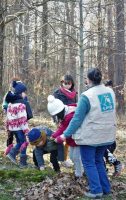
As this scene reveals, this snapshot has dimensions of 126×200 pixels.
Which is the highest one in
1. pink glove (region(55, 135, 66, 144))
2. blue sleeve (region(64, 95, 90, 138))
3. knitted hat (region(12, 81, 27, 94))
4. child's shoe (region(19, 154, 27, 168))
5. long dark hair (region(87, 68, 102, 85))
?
long dark hair (region(87, 68, 102, 85))

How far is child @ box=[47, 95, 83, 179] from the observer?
7191mm

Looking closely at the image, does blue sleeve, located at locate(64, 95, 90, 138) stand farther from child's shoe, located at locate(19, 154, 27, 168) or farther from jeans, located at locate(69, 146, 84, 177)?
child's shoe, located at locate(19, 154, 27, 168)

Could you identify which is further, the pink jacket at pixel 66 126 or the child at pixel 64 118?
the pink jacket at pixel 66 126

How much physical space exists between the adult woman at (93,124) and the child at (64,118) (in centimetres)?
62

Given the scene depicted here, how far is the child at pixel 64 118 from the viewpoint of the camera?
23.6 feet

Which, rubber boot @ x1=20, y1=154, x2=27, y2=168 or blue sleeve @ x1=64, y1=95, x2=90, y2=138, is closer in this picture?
blue sleeve @ x1=64, y1=95, x2=90, y2=138

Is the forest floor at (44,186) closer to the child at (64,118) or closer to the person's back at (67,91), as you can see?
the child at (64,118)

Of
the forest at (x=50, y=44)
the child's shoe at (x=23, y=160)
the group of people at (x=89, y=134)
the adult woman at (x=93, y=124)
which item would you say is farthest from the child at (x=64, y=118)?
the forest at (x=50, y=44)

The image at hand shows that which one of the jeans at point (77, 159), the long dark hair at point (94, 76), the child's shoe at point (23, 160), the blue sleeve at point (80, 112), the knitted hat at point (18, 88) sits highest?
the long dark hair at point (94, 76)

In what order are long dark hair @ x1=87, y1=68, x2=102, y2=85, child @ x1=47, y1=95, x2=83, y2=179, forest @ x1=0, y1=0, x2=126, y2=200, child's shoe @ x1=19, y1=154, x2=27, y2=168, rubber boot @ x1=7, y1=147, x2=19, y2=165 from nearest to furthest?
long dark hair @ x1=87, y1=68, x2=102, y2=85, forest @ x1=0, y1=0, x2=126, y2=200, child @ x1=47, y1=95, x2=83, y2=179, child's shoe @ x1=19, y1=154, x2=27, y2=168, rubber boot @ x1=7, y1=147, x2=19, y2=165

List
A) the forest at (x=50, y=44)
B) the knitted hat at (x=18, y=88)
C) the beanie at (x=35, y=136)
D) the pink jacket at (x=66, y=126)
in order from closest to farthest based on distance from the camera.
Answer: the pink jacket at (x=66, y=126) < the beanie at (x=35, y=136) < the knitted hat at (x=18, y=88) < the forest at (x=50, y=44)

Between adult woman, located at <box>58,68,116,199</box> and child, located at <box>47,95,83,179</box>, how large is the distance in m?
0.62

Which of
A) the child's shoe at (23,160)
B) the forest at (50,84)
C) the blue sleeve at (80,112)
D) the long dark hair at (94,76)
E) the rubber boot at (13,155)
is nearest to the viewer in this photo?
the blue sleeve at (80,112)

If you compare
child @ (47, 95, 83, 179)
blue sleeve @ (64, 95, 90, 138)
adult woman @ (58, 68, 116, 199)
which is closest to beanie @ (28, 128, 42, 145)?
child @ (47, 95, 83, 179)
